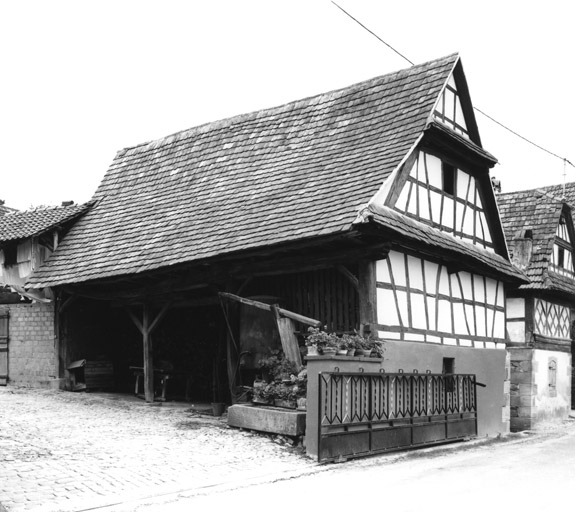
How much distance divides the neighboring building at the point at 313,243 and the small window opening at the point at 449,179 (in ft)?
0.16

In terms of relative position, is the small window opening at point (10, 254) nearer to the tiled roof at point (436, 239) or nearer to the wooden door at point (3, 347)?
the wooden door at point (3, 347)

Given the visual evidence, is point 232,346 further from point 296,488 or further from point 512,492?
point 512,492

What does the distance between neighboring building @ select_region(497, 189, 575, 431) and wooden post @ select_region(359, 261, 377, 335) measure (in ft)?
29.8

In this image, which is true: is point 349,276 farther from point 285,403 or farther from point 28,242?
point 28,242

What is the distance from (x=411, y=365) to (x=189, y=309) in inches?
245

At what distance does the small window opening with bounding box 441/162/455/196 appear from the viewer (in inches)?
628

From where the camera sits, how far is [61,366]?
59.4 ft

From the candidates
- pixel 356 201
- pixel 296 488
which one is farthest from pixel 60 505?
pixel 356 201

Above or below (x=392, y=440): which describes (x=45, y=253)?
above

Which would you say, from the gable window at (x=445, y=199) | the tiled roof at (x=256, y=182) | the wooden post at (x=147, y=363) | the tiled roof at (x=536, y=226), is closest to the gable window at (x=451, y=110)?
the tiled roof at (x=256, y=182)

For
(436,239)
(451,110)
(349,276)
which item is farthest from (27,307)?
(451,110)

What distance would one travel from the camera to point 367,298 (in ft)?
A: 41.8

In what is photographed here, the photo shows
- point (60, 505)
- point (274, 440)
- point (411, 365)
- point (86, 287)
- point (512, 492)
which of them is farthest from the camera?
point (86, 287)

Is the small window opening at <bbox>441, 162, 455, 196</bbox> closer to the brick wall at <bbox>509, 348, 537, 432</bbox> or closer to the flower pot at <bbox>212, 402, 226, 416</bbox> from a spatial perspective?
the brick wall at <bbox>509, 348, 537, 432</bbox>
